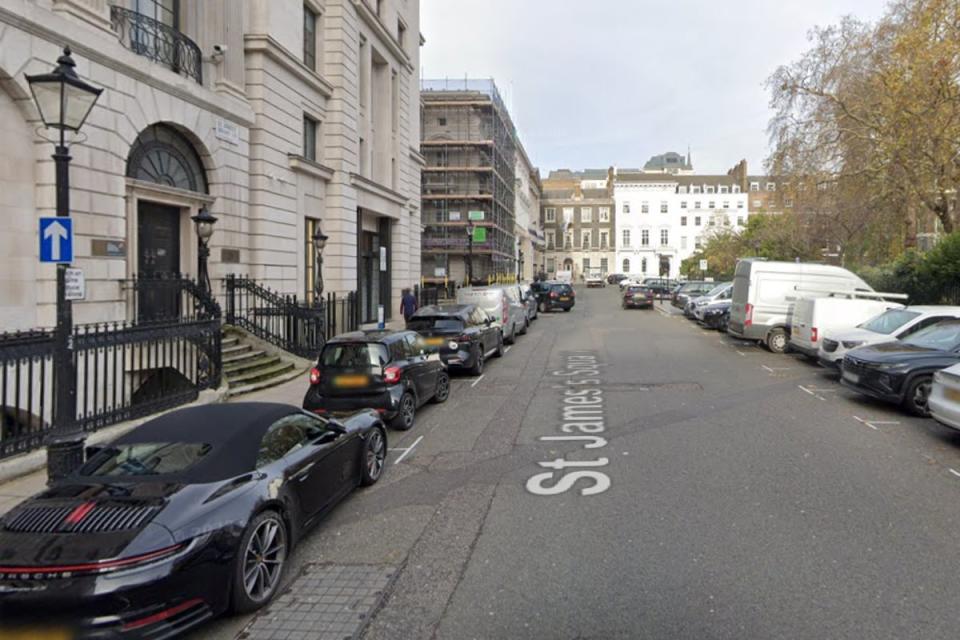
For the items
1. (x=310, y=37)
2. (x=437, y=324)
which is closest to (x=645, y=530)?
(x=437, y=324)

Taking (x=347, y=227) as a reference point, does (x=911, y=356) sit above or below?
below

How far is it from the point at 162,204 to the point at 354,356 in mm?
7915

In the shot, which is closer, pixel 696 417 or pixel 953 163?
pixel 696 417

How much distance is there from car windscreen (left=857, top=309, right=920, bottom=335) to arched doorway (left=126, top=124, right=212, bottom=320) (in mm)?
14667

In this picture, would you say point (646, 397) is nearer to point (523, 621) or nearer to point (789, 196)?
point (523, 621)

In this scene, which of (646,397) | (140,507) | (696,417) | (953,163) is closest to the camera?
(140,507)

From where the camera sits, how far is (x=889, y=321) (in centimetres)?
1333

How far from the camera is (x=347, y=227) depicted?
75.6 feet

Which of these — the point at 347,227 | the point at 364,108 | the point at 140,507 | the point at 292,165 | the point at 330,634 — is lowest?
the point at 330,634

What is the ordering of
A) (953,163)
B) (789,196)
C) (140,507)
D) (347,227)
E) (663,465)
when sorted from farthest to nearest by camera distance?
(789,196), (347,227), (953,163), (663,465), (140,507)

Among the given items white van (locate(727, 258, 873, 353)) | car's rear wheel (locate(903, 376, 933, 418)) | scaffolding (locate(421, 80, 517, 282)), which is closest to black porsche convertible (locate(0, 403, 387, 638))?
car's rear wheel (locate(903, 376, 933, 418))

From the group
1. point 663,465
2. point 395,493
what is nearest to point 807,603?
point 663,465

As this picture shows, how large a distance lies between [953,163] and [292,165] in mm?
21076

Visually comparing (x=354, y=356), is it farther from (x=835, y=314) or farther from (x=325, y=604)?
(x=835, y=314)
